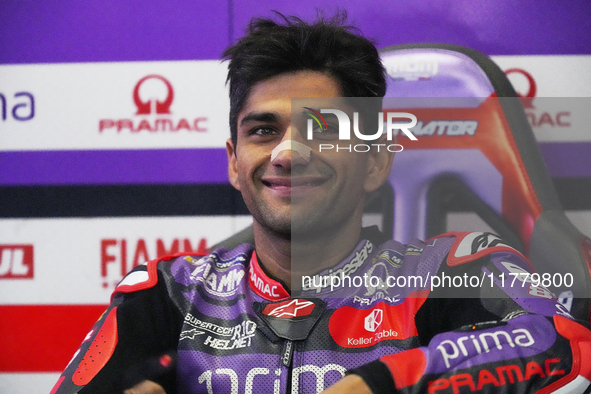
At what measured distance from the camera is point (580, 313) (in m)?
1.12

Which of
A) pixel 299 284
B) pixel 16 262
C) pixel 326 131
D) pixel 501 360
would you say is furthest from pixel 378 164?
pixel 16 262

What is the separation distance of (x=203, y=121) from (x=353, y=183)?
1.83 ft

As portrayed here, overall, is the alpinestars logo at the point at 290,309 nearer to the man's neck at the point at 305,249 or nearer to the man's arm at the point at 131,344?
the man's neck at the point at 305,249

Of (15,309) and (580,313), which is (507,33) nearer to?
(580,313)

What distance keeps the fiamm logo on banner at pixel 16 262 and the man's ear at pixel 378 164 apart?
975 mm

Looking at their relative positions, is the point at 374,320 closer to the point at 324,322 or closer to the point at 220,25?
the point at 324,322

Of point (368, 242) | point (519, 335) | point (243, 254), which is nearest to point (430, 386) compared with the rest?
point (519, 335)

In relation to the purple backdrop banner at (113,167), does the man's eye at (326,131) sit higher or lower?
higher

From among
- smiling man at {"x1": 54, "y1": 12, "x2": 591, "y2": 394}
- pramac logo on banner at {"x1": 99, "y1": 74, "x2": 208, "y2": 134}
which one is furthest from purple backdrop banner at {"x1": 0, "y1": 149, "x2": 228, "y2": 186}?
smiling man at {"x1": 54, "y1": 12, "x2": 591, "y2": 394}

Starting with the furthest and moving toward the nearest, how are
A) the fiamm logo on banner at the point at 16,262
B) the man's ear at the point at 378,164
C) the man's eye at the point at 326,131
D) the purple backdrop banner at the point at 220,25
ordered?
the fiamm logo on banner at the point at 16,262
the purple backdrop banner at the point at 220,25
the man's ear at the point at 378,164
the man's eye at the point at 326,131

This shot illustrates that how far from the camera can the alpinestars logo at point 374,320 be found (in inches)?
36.3

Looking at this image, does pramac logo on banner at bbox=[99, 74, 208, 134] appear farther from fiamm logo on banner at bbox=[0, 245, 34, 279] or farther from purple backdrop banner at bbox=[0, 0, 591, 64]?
fiamm logo on banner at bbox=[0, 245, 34, 279]

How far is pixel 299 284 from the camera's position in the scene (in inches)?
40.7

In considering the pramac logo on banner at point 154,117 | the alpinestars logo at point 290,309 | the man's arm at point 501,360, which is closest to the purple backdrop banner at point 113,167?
the pramac logo on banner at point 154,117
